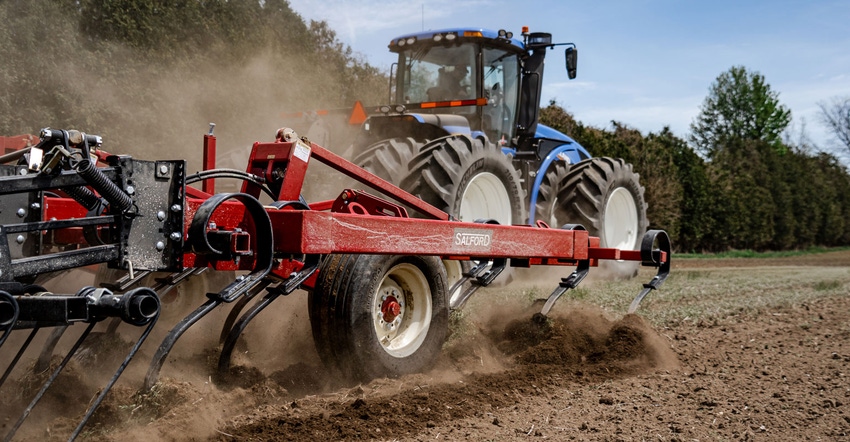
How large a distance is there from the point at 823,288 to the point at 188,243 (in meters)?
9.27

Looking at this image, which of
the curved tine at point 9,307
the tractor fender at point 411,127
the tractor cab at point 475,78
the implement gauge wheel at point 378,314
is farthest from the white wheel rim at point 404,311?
the tractor cab at point 475,78

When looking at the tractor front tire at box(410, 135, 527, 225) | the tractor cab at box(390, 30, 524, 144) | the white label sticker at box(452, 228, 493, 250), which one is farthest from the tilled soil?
the tractor cab at box(390, 30, 524, 144)

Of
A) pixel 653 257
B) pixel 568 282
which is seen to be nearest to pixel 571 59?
pixel 653 257

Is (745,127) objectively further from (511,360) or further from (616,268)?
(511,360)

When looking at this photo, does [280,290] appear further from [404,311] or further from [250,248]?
[404,311]

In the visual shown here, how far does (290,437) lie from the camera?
10.8ft

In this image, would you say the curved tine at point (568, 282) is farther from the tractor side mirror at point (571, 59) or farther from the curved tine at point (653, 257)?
the tractor side mirror at point (571, 59)

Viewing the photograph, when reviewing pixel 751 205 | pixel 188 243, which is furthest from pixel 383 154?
pixel 751 205

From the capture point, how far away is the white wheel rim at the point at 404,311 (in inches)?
173

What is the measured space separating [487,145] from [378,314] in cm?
295

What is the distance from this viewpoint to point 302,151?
166 inches

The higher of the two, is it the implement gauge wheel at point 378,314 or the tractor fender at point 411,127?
the tractor fender at point 411,127

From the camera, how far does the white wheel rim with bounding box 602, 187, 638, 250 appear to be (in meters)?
9.77

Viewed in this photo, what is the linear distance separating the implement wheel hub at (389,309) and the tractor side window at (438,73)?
161 inches
